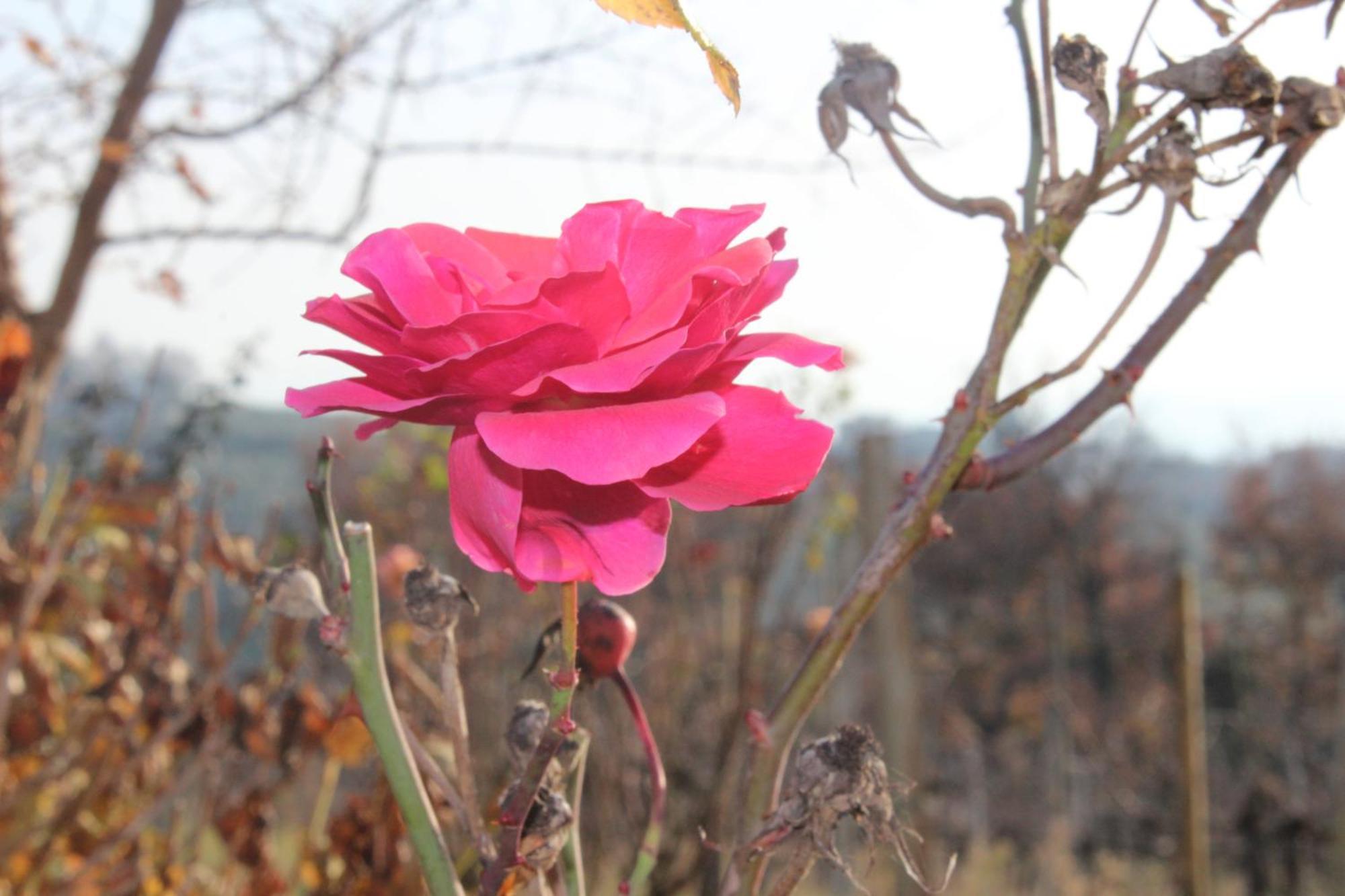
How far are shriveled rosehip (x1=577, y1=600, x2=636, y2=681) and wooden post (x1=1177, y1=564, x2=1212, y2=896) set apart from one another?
2.01 metres

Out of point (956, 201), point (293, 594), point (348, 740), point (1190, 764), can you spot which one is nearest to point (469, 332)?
point (293, 594)

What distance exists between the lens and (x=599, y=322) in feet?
1.18

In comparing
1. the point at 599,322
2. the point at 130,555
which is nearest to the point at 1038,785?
the point at 130,555

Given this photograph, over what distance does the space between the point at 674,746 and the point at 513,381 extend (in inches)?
91.3

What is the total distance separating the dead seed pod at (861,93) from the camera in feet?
1.70

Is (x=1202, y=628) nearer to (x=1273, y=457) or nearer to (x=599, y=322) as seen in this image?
(x=1273, y=457)

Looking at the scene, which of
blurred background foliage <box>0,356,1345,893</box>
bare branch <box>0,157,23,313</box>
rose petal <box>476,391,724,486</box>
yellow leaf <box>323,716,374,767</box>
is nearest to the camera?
rose petal <box>476,391,724,486</box>

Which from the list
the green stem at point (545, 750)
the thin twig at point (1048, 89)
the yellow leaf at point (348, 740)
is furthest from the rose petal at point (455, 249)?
the yellow leaf at point (348, 740)

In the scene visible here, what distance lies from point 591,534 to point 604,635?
9 centimetres

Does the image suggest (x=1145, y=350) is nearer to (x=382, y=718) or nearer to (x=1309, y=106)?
(x=1309, y=106)

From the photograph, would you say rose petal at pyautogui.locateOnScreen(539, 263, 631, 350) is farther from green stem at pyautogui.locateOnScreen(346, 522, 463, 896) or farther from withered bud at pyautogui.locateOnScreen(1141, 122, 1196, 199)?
withered bud at pyautogui.locateOnScreen(1141, 122, 1196, 199)

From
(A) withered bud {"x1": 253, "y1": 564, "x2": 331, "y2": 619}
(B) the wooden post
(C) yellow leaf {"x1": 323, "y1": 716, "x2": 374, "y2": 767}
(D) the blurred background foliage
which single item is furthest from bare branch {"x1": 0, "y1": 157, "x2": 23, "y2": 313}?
(B) the wooden post

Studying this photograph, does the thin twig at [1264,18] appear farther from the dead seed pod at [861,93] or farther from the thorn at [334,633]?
the thorn at [334,633]

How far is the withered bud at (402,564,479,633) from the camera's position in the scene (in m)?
0.41
